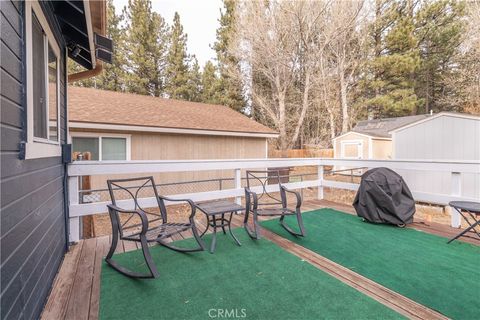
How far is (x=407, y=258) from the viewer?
8.39 feet

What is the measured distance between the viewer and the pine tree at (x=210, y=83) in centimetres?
1775

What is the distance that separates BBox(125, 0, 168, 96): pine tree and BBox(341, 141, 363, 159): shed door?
12976mm

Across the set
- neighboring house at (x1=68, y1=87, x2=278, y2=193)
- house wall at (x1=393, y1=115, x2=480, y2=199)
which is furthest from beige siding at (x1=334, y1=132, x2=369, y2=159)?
neighboring house at (x1=68, y1=87, x2=278, y2=193)

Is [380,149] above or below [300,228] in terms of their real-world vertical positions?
above

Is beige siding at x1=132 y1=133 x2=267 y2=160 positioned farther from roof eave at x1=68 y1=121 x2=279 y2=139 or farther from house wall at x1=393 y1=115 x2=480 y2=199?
house wall at x1=393 y1=115 x2=480 y2=199

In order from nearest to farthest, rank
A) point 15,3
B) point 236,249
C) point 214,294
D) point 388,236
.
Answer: point 15,3 < point 214,294 < point 236,249 < point 388,236

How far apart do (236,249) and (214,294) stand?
86cm

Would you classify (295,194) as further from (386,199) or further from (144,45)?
(144,45)

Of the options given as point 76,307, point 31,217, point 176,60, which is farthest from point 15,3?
point 176,60

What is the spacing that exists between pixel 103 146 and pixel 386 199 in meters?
6.13

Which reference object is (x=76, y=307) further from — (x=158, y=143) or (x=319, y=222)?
(x=158, y=143)

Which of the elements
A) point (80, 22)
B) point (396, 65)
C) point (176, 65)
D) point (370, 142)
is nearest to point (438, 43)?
point (396, 65)

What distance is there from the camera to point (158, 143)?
22.3 feet

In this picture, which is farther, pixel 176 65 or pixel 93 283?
pixel 176 65
